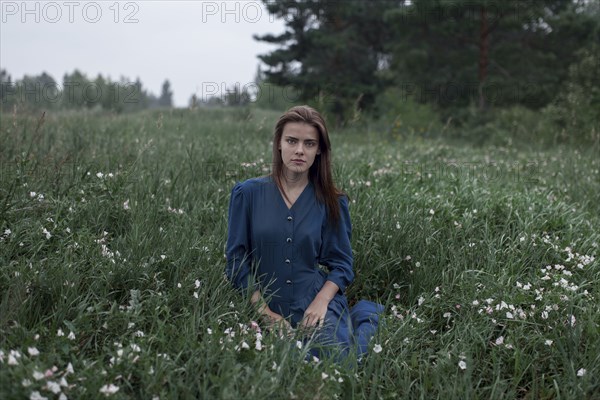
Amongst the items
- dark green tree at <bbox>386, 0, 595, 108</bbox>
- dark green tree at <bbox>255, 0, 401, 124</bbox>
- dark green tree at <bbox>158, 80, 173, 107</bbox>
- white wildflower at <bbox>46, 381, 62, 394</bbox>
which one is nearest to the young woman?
white wildflower at <bbox>46, 381, 62, 394</bbox>

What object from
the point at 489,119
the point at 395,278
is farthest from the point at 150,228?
the point at 489,119

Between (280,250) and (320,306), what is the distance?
392 mm

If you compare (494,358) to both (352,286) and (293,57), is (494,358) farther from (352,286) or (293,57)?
(293,57)

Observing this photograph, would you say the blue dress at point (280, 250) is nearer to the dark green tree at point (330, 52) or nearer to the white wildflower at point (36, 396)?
the white wildflower at point (36, 396)

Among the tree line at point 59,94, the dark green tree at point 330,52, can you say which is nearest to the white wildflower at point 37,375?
the tree line at point 59,94

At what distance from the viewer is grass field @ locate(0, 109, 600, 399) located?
2.26 metres

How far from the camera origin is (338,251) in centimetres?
308

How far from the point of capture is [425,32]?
667 inches

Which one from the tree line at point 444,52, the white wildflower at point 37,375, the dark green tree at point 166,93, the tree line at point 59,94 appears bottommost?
the white wildflower at point 37,375

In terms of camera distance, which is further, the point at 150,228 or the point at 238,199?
the point at 150,228

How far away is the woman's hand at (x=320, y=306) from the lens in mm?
2846

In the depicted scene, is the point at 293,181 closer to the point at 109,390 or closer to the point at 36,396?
the point at 109,390

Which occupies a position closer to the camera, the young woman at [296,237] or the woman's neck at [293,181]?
the young woman at [296,237]

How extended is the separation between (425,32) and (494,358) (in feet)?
52.0
